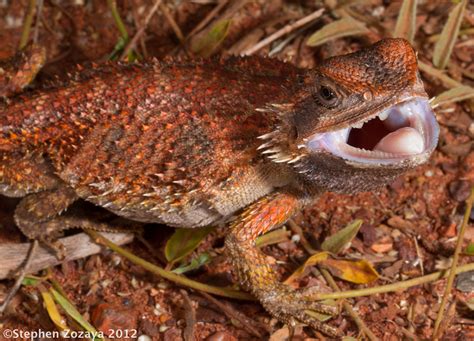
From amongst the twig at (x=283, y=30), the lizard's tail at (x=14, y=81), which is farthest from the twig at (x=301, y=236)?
the lizard's tail at (x=14, y=81)

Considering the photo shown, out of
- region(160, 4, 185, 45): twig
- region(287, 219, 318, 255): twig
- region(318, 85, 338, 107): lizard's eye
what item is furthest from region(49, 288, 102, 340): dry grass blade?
region(160, 4, 185, 45): twig

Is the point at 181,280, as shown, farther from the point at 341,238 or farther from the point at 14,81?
the point at 14,81

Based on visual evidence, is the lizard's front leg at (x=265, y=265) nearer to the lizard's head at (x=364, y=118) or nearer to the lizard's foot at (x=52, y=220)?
the lizard's head at (x=364, y=118)

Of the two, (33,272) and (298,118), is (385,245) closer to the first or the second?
(298,118)

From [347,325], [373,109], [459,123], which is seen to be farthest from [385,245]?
[373,109]

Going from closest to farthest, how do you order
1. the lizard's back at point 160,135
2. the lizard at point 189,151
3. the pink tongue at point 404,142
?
the pink tongue at point 404,142
the lizard at point 189,151
the lizard's back at point 160,135

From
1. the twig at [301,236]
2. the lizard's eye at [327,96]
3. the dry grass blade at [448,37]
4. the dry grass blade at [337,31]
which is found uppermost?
the lizard's eye at [327,96]

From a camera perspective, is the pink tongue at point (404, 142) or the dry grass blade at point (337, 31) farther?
the dry grass blade at point (337, 31)
